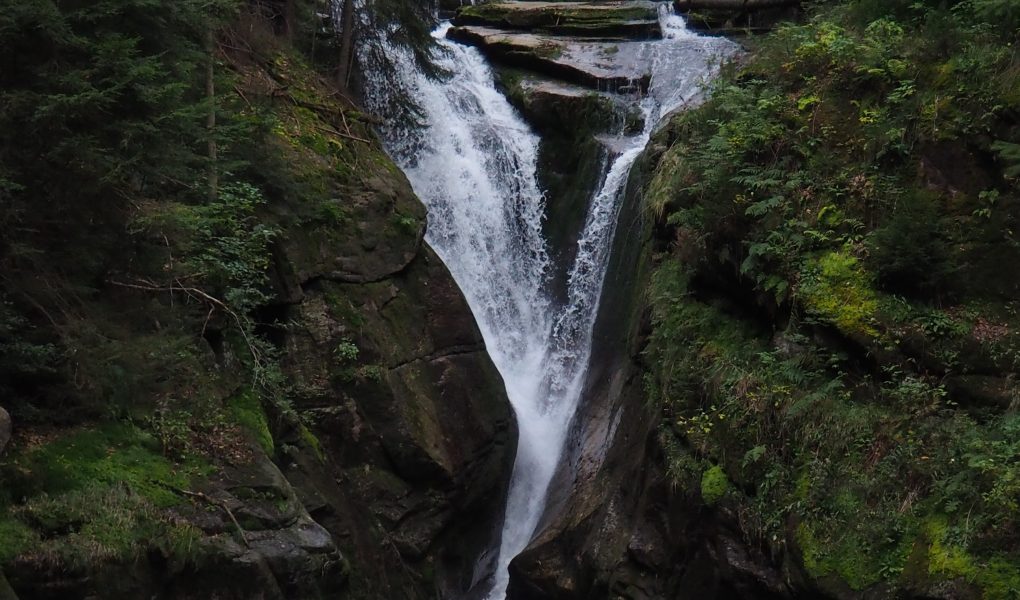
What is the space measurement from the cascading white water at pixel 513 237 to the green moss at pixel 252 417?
18.5 ft

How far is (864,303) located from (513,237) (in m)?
10.0

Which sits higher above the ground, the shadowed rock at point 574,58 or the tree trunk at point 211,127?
the shadowed rock at point 574,58

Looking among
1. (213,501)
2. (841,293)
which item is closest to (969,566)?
(841,293)

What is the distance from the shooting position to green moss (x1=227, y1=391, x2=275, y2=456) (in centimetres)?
971

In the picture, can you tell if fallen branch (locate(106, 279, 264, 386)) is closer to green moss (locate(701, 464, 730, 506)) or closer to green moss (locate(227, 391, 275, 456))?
green moss (locate(227, 391, 275, 456))

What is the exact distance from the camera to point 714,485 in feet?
30.0

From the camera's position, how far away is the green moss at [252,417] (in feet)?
31.9

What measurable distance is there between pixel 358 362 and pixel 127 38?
247 inches

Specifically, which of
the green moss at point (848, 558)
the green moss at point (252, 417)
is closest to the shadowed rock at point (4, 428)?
the green moss at point (252, 417)

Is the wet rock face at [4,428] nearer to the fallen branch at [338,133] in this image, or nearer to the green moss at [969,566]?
the green moss at [969,566]

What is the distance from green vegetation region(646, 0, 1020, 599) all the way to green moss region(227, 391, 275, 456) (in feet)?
17.1

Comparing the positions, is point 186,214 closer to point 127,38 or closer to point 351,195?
point 127,38

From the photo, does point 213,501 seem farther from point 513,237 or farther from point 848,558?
point 513,237

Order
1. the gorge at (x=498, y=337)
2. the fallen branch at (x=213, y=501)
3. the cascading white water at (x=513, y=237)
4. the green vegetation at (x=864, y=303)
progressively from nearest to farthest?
the gorge at (x=498, y=337), the green vegetation at (x=864, y=303), the fallen branch at (x=213, y=501), the cascading white water at (x=513, y=237)
